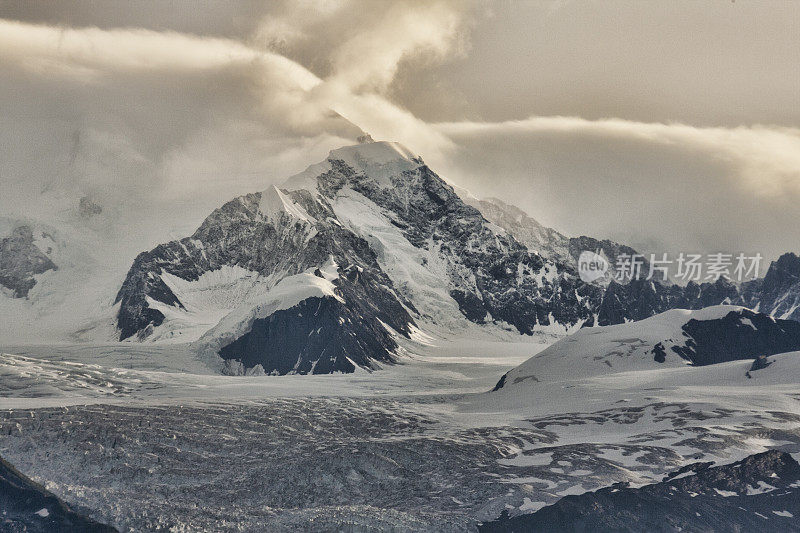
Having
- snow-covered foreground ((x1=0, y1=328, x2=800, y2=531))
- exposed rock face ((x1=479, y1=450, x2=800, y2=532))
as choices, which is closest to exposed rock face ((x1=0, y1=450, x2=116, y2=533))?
snow-covered foreground ((x1=0, y1=328, x2=800, y2=531))

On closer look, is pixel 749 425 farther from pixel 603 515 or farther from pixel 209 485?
pixel 209 485

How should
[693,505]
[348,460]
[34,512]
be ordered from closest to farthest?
[34,512] < [693,505] < [348,460]

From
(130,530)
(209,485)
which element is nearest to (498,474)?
(209,485)

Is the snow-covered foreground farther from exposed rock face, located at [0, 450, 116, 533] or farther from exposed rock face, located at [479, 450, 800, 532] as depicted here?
exposed rock face, located at [479, 450, 800, 532]

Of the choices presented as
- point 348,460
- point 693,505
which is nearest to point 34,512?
point 348,460

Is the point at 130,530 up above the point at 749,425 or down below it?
below

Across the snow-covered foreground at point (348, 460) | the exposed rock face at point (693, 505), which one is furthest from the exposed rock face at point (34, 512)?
the exposed rock face at point (693, 505)

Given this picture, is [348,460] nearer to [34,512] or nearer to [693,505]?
[34,512]
